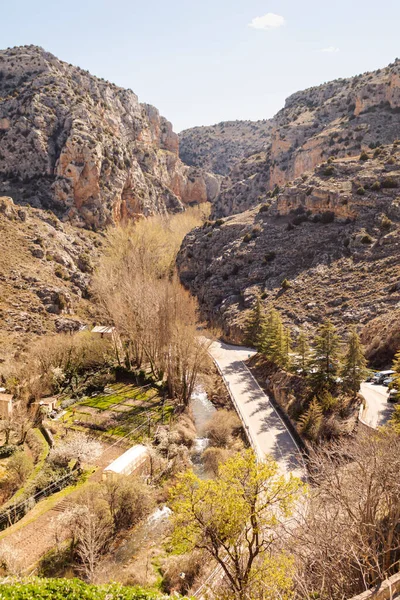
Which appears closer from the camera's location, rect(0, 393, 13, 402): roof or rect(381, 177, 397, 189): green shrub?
rect(0, 393, 13, 402): roof

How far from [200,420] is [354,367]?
13278mm

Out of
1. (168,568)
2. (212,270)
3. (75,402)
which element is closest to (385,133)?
(212,270)

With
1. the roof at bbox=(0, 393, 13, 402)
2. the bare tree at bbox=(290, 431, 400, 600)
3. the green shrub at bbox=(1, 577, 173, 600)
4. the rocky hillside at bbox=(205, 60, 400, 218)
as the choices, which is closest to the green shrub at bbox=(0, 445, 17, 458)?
the roof at bbox=(0, 393, 13, 402)

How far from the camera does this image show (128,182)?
85312 millimetres

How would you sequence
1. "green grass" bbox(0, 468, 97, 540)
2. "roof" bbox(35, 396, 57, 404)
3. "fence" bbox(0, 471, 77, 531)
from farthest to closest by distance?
1. "roof" bbox(35, 396, 57, 404)
2. "fence" bbox(0, 471, 77, 531)
3. "green grass" bbox(0, 468, 97, 540)

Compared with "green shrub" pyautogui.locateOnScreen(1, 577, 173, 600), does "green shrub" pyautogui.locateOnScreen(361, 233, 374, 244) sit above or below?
above

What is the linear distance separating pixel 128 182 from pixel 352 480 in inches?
3300

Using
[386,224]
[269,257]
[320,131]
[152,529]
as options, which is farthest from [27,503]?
[320,131]

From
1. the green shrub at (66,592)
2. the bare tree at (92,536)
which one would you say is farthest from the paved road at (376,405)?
the green shrub at (66,592)

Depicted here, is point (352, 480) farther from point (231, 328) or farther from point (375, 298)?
point (231, 328)

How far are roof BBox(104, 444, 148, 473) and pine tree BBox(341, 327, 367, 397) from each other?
1363cm

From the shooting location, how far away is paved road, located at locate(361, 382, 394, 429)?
21.7 metres

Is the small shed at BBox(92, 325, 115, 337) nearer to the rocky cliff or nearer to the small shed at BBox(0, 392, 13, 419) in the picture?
the small shed at BBox(0, 392, 13, 419)

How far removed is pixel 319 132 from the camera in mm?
91000
